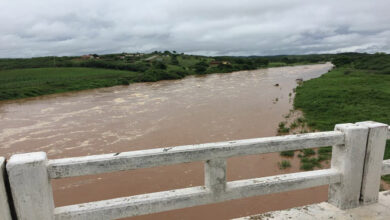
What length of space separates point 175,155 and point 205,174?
0.40 m

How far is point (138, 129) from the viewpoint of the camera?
1494 centimetres

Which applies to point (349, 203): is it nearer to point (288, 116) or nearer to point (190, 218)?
point (190, 218)

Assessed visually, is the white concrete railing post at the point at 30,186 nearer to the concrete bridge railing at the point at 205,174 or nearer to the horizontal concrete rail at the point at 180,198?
the concrete bridge railing at the point at 205,174

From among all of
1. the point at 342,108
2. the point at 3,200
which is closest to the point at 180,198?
the point at 3,200

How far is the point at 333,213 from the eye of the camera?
310 cm

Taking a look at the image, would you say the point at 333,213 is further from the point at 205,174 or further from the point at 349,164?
the point at 205,174

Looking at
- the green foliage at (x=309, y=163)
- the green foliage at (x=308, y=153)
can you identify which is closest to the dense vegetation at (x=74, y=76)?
the green foliage at (x=308, y=153)

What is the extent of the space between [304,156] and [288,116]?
671 centimetres

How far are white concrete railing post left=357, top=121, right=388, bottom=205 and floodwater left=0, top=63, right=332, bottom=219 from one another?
3.72 meters

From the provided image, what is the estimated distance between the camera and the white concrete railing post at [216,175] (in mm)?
2586

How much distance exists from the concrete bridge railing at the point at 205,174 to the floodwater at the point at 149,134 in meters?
3.90

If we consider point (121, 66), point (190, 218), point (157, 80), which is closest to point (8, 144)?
point (190, 218)

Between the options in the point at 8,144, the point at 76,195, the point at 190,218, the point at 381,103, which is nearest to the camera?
the point at 190,218

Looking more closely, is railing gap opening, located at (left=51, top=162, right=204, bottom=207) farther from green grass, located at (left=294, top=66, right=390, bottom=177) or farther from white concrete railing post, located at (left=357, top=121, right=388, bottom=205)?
white concrete railing post, located at (left=357, top=121, right=388, bottom=205)
